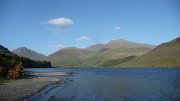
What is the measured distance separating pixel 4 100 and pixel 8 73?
205ft

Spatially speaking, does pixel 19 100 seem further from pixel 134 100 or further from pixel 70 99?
pixel 134 100

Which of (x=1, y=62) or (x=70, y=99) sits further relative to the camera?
(x=1, y=62)

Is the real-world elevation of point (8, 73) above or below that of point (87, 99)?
above

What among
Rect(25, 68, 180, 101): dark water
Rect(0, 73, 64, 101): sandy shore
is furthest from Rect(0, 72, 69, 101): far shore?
→ Rect(25, 68, 180, 101): dark water

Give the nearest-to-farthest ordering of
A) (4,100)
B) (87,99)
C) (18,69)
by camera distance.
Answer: (4,100)
(87,99)
(18,69)

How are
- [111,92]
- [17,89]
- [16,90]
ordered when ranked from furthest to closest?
1. [111,92]
2. [17,89]
3. [16,90]

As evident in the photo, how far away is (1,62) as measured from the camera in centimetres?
10175

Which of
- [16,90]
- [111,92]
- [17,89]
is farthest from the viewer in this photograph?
[111,92]

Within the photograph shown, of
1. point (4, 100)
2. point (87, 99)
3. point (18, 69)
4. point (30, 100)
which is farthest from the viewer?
point (18, 69)

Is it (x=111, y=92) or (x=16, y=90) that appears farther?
(x=111, y=92)

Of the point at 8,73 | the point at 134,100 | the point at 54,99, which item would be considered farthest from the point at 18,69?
the point at 134,100

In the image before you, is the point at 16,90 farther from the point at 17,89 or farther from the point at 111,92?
the point at 111,92

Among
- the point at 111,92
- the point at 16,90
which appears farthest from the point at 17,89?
the point at 111,92

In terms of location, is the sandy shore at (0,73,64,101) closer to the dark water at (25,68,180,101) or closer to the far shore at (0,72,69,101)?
the far shore at (0,72,69,101)
